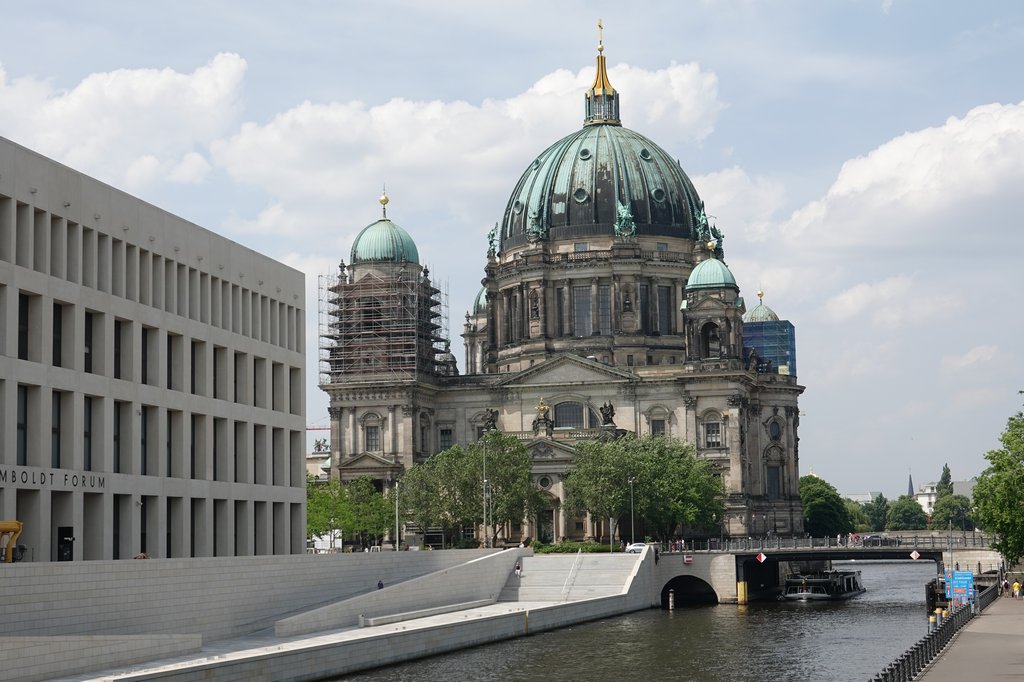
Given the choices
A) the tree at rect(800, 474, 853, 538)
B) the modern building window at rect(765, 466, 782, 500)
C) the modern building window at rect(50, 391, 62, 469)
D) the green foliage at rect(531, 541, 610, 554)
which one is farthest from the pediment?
the modern building window at rect(50, 391, 62, 469)

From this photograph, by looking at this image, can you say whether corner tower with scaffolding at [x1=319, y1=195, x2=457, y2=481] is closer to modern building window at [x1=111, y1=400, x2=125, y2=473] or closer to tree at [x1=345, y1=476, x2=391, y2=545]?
tree at [x1=345, y1=476, x2=391, y2=545]

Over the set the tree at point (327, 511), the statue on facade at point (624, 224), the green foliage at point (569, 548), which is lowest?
the green foliage at point (569, 548)

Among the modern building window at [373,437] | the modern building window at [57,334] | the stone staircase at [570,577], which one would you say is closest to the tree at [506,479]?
the stone staircase at [570,577]

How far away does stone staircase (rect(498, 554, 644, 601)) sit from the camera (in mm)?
103188

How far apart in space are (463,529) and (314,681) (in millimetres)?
73299

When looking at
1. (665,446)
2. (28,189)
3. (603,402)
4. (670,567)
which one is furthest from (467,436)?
(28,189)

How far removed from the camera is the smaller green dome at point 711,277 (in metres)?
148

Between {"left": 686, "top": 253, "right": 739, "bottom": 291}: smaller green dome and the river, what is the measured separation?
45413 millimetres

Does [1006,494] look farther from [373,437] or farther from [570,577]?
[373,437]

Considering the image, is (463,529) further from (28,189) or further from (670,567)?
(28,189)

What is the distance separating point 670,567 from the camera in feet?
380

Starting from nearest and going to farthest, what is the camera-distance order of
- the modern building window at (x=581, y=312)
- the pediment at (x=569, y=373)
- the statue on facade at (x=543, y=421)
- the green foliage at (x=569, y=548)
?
the green foliage at (x=569, y=548) < the statue on facade at (x=543, y=421) < the pediment at (x=569, y=373) < the modern building window at (x=581, y=312)

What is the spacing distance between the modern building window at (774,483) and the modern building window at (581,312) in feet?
73.6

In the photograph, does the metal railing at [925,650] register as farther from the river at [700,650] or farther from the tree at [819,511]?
the tree at [819,511]
